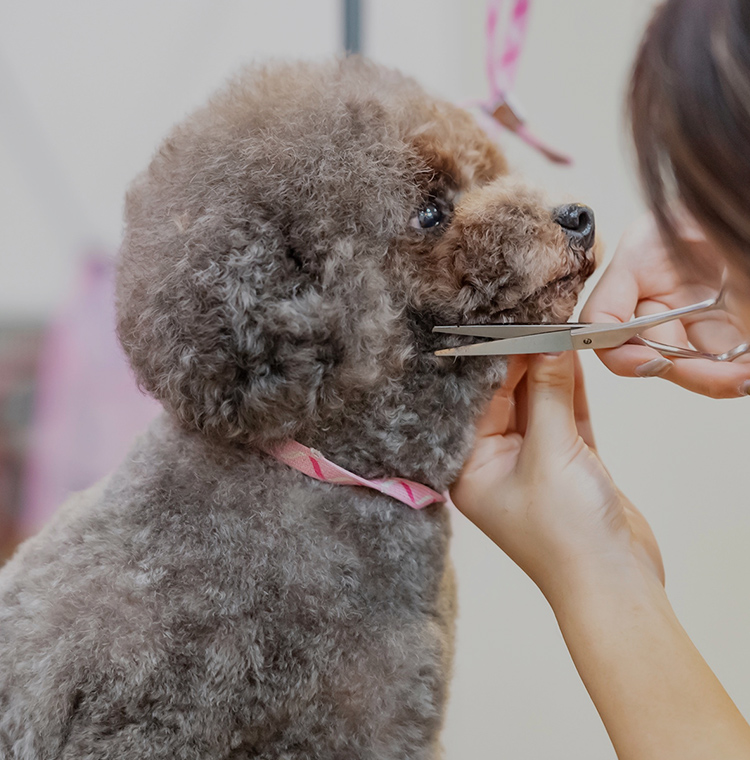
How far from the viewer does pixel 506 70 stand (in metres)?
1.05

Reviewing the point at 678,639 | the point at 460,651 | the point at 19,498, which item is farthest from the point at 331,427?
the point at 19,498

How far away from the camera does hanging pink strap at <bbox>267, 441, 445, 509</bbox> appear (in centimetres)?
67

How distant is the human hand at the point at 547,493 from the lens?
708 millimetres

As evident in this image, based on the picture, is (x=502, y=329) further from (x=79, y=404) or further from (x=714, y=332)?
(x=79, y=404)

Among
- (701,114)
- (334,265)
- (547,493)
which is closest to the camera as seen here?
(701,114)

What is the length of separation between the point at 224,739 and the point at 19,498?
0.89m

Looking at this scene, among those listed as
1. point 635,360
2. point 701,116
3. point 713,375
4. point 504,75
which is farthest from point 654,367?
point 504,75

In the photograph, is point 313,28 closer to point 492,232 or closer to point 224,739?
point 492,232

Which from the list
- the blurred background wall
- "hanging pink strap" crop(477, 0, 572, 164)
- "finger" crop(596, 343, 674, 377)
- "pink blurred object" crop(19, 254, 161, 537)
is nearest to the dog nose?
"finger" crop(596, 343, 674, 377)

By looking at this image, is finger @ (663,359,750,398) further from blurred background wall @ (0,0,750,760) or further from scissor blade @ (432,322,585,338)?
blurred background wall @ (0,0,750,760)

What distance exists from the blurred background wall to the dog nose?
0.58 m

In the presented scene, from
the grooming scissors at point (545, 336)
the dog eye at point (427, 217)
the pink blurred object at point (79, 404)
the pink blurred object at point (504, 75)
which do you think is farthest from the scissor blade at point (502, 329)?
the pink blurred object at point (79, 404)

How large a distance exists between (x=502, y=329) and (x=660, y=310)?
0.26 m

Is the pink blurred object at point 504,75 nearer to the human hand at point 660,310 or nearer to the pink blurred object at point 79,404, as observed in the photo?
the human hand at point 660,310
